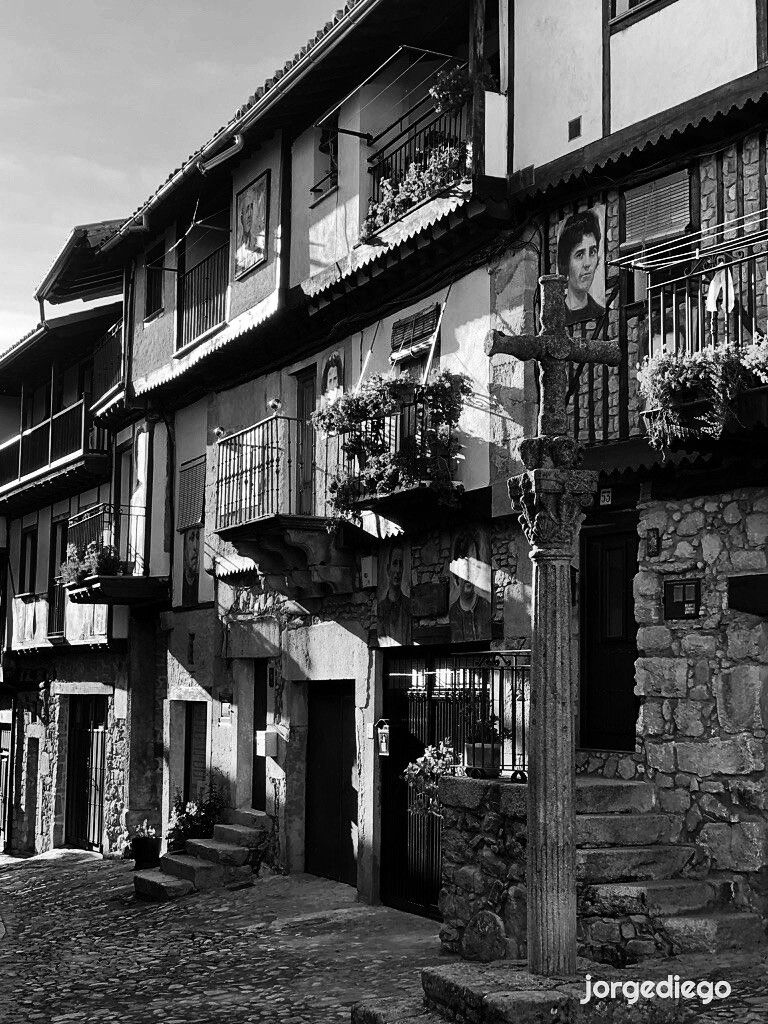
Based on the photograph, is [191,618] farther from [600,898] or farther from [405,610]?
[600,898]

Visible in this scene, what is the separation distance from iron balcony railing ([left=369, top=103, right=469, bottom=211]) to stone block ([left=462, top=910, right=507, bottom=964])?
6000mm

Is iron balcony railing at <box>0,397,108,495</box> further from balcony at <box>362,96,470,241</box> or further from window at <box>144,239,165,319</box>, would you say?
balcony at <box>362,96,470,241</box>

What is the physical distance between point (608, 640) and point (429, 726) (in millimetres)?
2422

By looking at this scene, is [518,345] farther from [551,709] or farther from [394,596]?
[394,596]

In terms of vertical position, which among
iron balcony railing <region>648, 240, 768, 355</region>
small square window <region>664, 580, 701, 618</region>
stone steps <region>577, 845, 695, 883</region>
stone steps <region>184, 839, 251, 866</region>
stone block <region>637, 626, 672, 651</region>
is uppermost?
iron balcony railing <region>648, 240, 768, 355</region>

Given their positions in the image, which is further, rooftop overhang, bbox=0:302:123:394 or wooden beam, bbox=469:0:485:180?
rooftop overhang, bbox=0:302:123:394

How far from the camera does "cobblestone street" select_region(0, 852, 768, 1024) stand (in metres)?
8.92

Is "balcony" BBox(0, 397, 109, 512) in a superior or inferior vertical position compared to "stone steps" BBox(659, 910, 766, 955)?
superior

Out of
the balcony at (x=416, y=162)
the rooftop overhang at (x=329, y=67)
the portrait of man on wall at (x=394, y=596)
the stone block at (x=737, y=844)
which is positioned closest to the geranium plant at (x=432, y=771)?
the portrait of man on wall at (x=394, y=596)

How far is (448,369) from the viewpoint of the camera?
38.1ft

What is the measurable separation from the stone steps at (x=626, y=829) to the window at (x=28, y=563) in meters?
17.8

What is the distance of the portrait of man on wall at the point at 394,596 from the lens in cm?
1231

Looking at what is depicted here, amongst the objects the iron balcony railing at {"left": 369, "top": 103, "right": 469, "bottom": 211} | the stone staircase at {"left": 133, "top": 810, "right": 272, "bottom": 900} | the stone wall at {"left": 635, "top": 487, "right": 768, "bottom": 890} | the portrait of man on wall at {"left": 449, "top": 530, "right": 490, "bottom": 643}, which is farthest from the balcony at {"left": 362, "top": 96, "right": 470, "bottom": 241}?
the stone staircase at {"left": 133, "top": 810, "right": 272, "bottom": 900}

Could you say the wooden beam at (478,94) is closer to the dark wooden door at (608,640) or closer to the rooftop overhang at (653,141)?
the rooftop overhang at (653,141)
